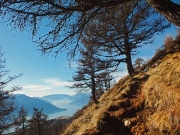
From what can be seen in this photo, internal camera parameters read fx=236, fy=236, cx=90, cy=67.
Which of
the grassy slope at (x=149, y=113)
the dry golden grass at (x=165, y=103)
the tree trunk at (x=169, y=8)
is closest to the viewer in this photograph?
the tree trunk at (x=169, y=8)

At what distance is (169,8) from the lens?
4.74 metres

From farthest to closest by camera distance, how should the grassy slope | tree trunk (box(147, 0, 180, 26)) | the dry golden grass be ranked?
the grassy slope
the dry golden grass
tree trunk (box(147, 0, 180, 26))

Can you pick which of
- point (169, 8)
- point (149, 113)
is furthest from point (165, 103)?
point (169, 8)

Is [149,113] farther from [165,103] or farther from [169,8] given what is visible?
[169,8]

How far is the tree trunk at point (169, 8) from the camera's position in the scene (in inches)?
185

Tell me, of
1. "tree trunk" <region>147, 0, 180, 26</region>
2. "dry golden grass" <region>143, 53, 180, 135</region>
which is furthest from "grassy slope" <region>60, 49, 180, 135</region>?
"tree trunk" <region>147, 0, 180, 26</region>

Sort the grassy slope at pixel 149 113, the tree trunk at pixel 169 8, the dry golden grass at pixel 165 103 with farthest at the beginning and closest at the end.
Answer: the grassy slope at pixel 149 113 → the dry golden grass at pixel 165 103 → the tree trunk at pixel 169 8

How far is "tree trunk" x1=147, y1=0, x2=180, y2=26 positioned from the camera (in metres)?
4.71

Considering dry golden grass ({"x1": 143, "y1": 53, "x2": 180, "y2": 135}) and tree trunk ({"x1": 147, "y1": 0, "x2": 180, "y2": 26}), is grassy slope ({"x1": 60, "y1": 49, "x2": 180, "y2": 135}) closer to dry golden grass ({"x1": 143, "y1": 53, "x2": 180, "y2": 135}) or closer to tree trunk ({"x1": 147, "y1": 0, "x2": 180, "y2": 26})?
dry golden grass ({"x1": 143, "y1": 53, "x2": 180, "y2": 135})

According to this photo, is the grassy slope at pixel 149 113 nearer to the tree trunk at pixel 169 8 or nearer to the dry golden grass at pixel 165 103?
the dry golden grass at pixel 165 103

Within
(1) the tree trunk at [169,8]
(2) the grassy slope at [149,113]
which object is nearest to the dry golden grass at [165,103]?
(2) the grassy slope at [149,113]

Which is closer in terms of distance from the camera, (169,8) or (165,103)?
(169,8)

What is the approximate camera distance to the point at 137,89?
12156 mm

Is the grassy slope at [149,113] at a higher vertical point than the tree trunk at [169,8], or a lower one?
lower
